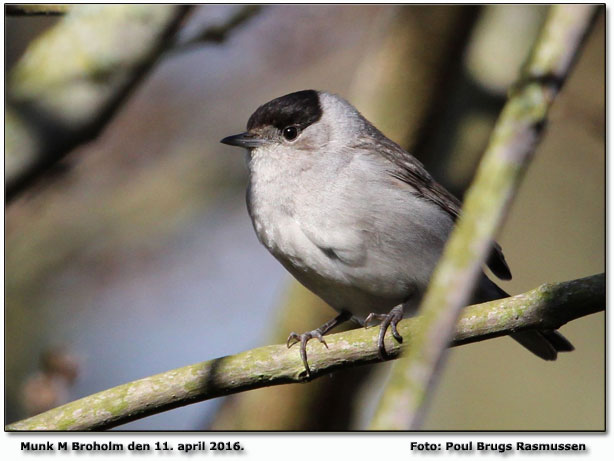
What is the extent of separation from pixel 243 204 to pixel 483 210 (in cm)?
364

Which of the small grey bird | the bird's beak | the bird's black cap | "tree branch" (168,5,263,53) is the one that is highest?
"tree branch" (168,5,263,53)

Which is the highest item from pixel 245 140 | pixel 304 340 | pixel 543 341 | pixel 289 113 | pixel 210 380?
pixel 289 113

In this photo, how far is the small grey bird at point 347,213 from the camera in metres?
3.45

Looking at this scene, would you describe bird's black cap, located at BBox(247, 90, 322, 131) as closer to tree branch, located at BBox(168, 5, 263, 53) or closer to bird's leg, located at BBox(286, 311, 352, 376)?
tree branch, located at BBox(168, 5, 263, 53)

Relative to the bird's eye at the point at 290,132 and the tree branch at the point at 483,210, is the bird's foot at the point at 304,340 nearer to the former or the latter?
the tree branch at the point at 483,210

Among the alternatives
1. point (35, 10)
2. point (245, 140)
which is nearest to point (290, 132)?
point (245, 140)

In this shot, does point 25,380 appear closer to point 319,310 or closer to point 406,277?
point 319,310

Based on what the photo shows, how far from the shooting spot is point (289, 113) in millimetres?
4059

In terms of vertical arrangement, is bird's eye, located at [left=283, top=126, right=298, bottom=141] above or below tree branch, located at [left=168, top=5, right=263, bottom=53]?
below

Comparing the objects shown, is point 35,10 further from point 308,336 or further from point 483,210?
point 483,210

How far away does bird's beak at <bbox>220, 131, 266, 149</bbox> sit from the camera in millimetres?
3951

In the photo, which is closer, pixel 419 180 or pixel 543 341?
pixel 543 341

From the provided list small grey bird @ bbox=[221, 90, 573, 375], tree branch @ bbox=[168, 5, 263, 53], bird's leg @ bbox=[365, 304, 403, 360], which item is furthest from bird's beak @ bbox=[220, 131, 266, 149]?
bird's leg @ bbox=[365, 304, 403, 360]

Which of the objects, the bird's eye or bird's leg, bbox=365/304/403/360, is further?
the bird's eye
